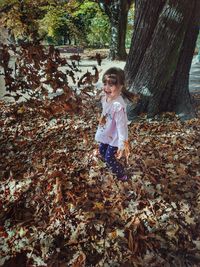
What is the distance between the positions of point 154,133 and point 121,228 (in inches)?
78.3

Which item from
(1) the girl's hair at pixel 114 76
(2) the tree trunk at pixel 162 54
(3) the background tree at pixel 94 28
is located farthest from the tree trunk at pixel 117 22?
(1) the girl's hair at pixel 114 76

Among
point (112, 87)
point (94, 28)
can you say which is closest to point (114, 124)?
point (112, 87)

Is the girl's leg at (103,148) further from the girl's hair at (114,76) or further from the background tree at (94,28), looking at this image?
the background tree at (94,28)

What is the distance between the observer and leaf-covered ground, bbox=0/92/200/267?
264 centimetres

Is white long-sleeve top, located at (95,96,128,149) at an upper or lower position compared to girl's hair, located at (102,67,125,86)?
lower

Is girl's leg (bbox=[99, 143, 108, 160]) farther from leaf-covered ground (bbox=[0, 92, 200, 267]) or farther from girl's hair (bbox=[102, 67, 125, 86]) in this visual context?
girl's hair (bbox=[102, 67, 125, 86])

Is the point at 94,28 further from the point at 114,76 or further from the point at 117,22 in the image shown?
the point at 114,76

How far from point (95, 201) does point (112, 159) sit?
503 mm

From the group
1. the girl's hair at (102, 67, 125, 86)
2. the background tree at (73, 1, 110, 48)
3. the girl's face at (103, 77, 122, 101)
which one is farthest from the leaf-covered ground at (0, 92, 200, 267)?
the background tree at (73, 1, 110, 48)

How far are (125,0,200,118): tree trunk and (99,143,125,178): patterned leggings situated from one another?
1.68m

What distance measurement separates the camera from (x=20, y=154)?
13.4 ft

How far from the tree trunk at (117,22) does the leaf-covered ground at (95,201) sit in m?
10.8

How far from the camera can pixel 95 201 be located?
10.4 ft

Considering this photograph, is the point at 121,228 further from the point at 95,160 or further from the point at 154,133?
the point at 154,133
